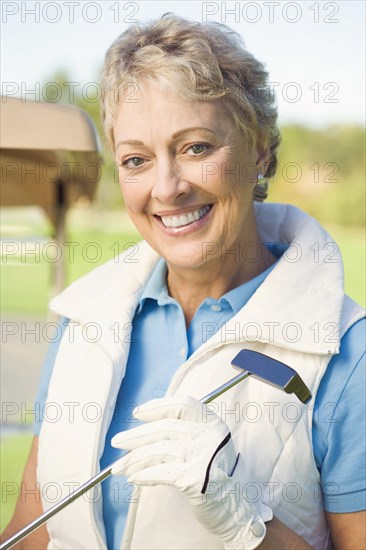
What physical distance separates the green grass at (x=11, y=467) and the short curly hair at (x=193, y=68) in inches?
108

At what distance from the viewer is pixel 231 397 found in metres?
1.38

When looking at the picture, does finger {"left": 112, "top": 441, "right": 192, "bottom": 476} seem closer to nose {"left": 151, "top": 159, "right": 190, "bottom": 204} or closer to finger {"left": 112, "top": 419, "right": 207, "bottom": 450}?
finger {"left": 112, "top": 419, "right": 207, "bottom": 450}

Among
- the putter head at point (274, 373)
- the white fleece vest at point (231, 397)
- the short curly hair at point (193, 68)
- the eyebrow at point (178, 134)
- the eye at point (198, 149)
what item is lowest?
the white fleece vest at point (231, 397)

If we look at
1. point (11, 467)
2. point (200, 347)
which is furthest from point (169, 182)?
point (11, 467)

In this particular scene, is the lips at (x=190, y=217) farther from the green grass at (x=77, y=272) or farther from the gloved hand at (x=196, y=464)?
the green grass at (x=77, y=272)

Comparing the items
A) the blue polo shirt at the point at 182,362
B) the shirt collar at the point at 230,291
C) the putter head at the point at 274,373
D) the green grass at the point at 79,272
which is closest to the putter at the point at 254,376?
the putter head at the point at 274,373

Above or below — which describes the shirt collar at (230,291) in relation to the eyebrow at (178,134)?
below

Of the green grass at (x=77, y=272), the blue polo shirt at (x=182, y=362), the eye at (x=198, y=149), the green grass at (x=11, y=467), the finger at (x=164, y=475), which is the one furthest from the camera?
the green grass at (x=77, y=272)

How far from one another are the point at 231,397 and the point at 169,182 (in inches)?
16.1

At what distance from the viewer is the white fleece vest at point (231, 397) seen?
1.32 m

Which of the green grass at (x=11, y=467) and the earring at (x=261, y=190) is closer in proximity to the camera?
the earring at (x=261, y=190)

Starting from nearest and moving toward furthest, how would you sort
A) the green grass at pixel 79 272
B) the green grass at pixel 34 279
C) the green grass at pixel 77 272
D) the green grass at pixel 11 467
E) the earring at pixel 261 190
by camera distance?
the earring at pixel 261 190 < the green grass at pixel 11 467 < the green grass at pixel 34 279 < the green grass at pixel 77 272 < the green grass at pixel 79 272

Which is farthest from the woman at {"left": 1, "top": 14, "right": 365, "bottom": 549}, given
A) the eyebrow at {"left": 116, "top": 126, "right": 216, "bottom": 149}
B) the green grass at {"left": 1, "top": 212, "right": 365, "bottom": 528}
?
the green grass at {"left": 1, "top": 212, "right": 365, "bottom": 528}

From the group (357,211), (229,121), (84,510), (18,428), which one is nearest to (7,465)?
(18,428)
